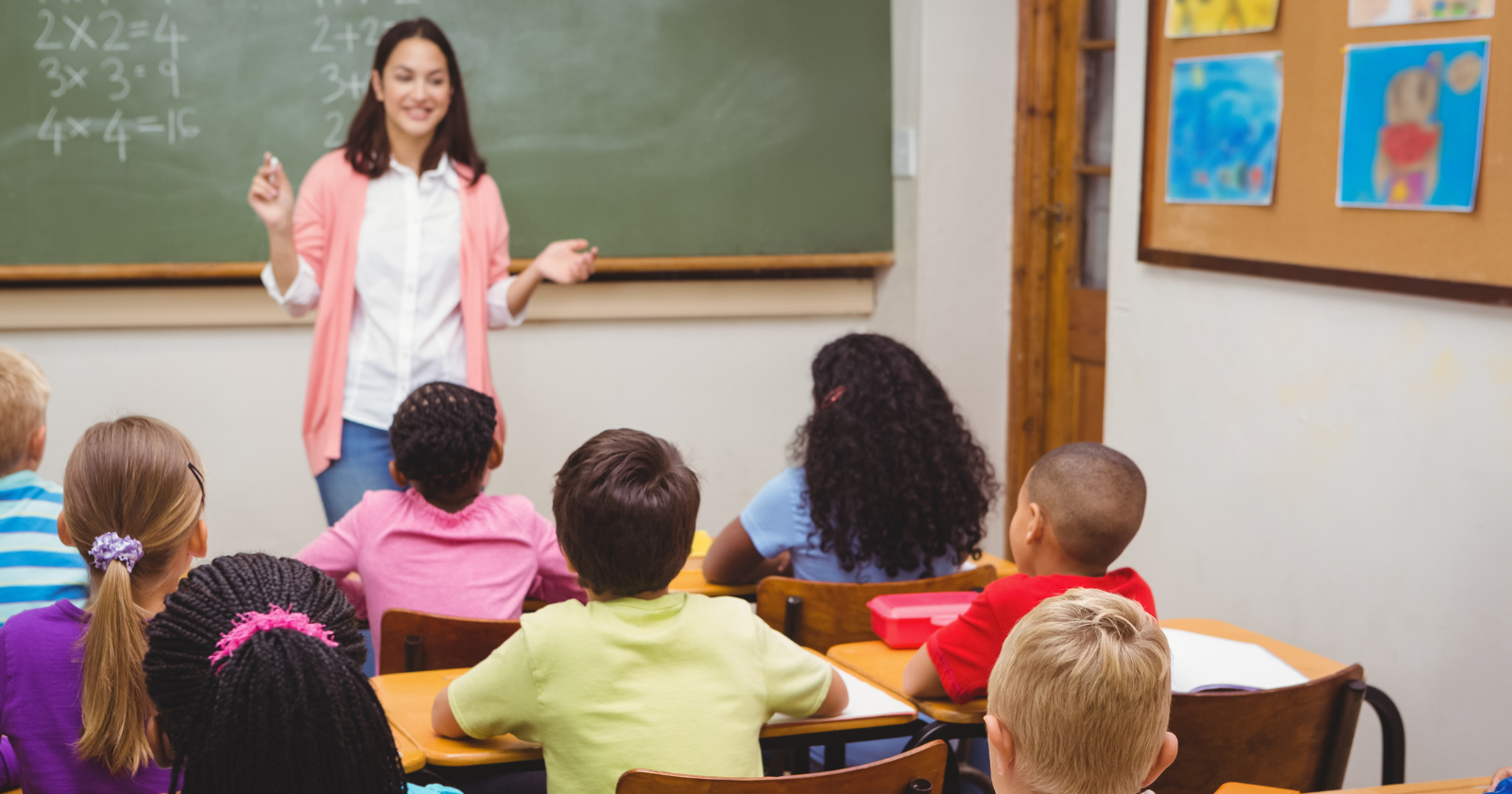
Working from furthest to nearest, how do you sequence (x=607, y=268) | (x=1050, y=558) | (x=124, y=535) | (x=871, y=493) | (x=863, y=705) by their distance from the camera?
1. (x=607, y=268)
2. (x=871, y=493)
3. (x=1050, y=558)
4. (x=863, y=705)
5. (x=124, y=535)

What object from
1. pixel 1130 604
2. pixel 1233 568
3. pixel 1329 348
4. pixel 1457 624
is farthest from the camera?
pixel 1233 568

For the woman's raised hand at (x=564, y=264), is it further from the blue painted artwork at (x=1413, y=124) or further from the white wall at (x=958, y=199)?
the blue painted artwork at (x=1413, y=124)

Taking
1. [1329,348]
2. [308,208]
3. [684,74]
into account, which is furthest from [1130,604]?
[684,74]

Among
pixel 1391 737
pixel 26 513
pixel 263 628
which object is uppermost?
pixel 263 628

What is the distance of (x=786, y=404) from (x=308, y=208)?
181 centimetres

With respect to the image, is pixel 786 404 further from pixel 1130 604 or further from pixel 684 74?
pixel 1130 604

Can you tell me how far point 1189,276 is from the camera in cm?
320

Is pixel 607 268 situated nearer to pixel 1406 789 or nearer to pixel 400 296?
pixel 400 296

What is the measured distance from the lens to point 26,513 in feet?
6.11

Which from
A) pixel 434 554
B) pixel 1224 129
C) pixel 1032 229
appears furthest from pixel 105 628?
pixel 1032 229

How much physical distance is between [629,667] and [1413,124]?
1913 mm

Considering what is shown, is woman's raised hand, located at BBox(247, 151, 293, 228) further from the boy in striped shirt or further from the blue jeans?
the boy in striped shirt

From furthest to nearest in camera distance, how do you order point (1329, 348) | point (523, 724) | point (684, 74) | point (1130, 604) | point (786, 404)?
point (786, 404) < point (684, 74) < point (1329, 348) < point (523, 724) < point (1130, 604)

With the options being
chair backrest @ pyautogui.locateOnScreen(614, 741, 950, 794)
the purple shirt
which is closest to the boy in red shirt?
chair backrest @ pyautogui.locateOnScreen(614, 741, 950, 794)
